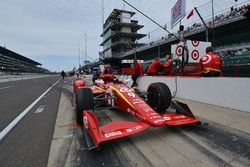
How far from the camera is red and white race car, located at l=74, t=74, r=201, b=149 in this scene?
2.25 m

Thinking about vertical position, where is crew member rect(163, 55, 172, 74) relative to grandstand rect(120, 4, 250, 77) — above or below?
below

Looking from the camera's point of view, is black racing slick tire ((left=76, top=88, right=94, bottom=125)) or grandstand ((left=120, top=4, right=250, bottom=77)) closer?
black racing slick tire ((left=76, top=88, right=94, bottom=125))

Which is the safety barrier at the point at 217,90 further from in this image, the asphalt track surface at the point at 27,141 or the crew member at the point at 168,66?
the asphalt track surface at the point at 27,141

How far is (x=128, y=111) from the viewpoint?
3.18 metres

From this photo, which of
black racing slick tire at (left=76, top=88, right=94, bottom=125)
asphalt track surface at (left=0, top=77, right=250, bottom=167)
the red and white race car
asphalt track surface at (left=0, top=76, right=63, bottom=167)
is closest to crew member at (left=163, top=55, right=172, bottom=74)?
the red and white race car

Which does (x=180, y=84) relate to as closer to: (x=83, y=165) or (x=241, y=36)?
(x=83, y=165)

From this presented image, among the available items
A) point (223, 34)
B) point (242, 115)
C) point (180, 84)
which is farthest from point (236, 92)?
point (223, 34)

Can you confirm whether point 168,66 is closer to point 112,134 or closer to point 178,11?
point 178,11

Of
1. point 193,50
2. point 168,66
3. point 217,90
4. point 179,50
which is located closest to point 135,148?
point 217,90

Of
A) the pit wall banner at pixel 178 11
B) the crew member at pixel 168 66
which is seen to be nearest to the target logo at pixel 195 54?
the crew member at pixel 168 66

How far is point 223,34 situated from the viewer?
63.2ft

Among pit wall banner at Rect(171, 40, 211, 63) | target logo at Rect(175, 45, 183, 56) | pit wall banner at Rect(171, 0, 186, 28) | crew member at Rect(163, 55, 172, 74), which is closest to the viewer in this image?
target logo at Rect(175, 45, 183, 56)

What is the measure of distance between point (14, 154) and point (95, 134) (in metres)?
1.12

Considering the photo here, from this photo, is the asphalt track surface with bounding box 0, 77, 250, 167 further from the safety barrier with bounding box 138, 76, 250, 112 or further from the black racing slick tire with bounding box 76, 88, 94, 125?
the safety barrier with bounding box 138, 76, 250, 112
